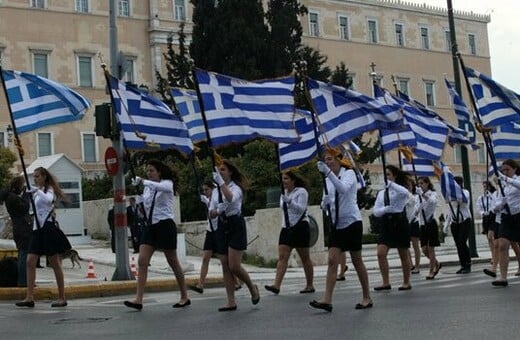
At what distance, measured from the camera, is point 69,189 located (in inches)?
1278

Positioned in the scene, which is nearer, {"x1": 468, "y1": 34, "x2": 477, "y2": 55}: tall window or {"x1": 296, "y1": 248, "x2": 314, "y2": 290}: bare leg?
{"x1": 296, "y1": 248, "x2": 314, "y2": 290}: bare leg

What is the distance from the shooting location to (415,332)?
356 inches

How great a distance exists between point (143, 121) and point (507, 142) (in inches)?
255

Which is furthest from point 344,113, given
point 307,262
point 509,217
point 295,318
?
point 295,318

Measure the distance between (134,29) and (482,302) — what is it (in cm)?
5114

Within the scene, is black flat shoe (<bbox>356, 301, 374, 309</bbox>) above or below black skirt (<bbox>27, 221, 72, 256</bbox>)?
below

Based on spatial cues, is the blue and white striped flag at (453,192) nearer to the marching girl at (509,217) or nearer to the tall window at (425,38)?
the marching girl at (509,217)

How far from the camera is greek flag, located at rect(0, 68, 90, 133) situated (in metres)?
15.0

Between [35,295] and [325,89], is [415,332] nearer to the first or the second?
[325,89]

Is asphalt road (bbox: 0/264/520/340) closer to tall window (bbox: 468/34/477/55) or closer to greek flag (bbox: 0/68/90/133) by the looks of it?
greek flag (bbox: 0/68/90/133)

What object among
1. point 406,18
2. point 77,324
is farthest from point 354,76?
point 77,324

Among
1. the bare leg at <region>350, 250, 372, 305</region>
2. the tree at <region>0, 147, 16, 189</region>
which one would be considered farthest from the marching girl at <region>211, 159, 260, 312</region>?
the tree at <region>0, 147, 16, 189</region>

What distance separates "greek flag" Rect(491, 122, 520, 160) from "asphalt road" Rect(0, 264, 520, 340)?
354 centimetres

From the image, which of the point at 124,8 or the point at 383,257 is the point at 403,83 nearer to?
the point at 124,8
